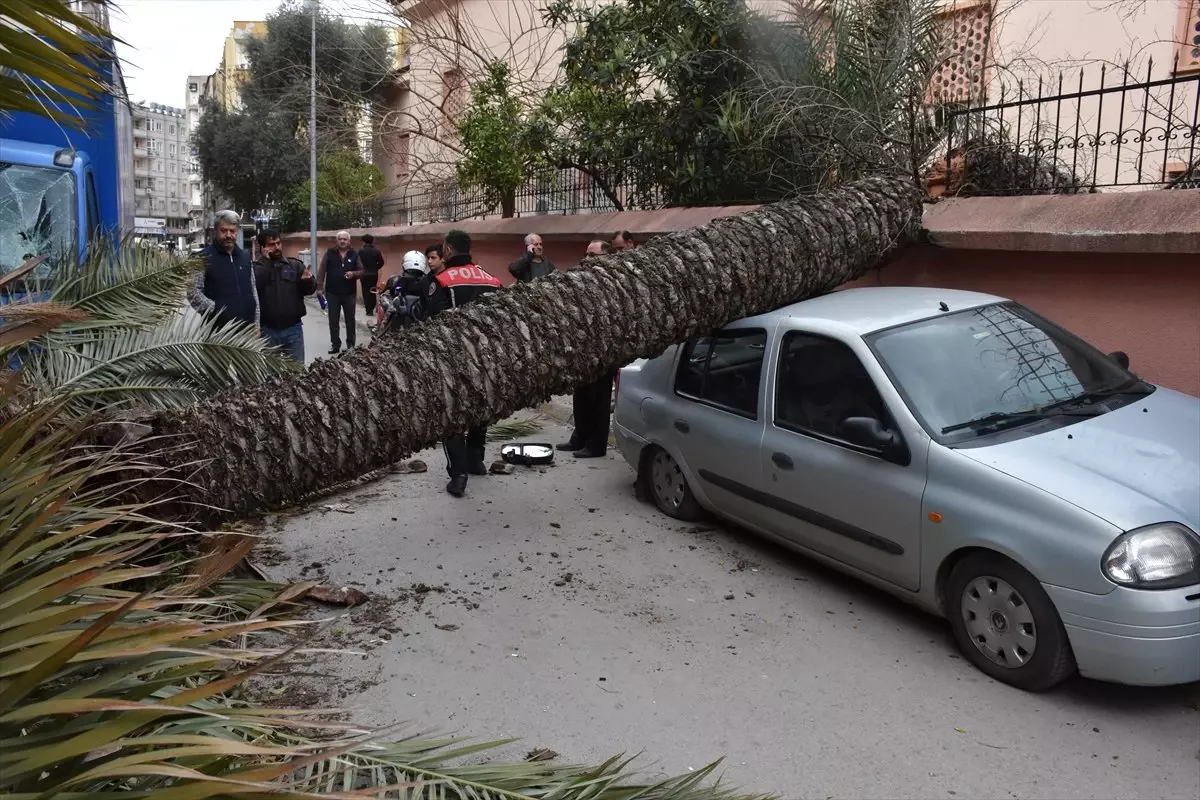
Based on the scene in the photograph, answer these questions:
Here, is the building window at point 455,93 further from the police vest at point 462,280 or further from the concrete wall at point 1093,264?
the concrete wall at point 1093,264

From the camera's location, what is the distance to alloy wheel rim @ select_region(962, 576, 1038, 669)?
3.81 meters

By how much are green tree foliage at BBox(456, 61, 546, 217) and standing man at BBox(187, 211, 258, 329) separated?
542 cm

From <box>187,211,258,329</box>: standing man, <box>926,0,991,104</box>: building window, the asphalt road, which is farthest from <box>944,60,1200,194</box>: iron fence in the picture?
<box>187,211,258,329</box>: standing man

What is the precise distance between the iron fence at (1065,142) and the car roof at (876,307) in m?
2.11

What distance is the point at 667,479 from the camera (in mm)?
6297

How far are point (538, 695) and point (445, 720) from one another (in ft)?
1.38

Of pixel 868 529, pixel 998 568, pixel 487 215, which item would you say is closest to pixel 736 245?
pixel 868 529

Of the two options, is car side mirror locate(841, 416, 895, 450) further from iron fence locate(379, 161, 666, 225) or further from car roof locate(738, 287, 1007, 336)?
iron fence locate(379, 161, 666, 225)

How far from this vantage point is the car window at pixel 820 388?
4621mm

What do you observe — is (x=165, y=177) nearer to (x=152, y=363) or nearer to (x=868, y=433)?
(x=152, y=363)

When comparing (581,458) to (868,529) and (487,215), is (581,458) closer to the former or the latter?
(868,529)

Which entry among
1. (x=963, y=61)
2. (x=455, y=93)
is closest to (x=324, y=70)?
(x=455, y=93)

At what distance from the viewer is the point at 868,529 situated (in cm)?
446

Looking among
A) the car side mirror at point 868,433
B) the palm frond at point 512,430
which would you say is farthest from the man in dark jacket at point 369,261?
the car side mirror at point 868,433
